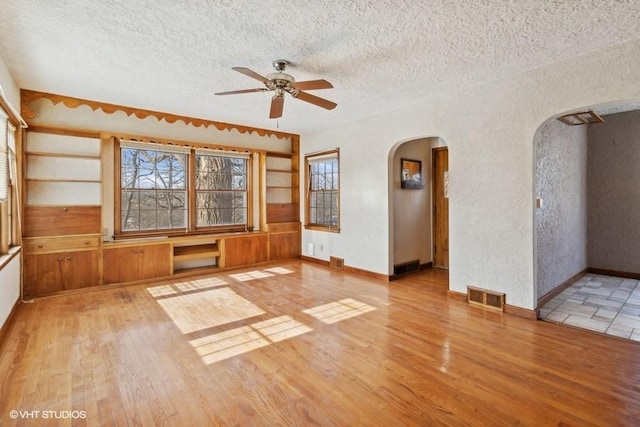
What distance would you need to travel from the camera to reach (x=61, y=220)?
4270 millimetres

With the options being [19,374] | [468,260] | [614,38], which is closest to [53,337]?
[19,374]

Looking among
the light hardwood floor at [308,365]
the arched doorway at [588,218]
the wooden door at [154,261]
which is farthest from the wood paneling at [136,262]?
the arched doorway at [588,218]

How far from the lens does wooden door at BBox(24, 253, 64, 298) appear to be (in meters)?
4.00

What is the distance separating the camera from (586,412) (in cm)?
187

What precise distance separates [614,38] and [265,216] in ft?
17.6

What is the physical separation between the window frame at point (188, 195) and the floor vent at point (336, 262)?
173cm

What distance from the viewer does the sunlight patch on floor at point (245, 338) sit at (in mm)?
2641

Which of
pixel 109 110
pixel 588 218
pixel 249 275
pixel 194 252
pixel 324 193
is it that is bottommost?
pixel 249 275

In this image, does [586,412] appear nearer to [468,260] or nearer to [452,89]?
[468,260]

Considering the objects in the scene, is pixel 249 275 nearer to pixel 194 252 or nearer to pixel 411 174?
pixel 194 252

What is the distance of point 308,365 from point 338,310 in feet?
→ 4.05

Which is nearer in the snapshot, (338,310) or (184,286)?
(338,310)

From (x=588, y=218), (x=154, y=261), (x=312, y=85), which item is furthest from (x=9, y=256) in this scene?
(x=588, y=218)

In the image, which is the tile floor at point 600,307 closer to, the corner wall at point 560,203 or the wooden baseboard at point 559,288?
the wooden baseboard at point 559,288
